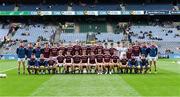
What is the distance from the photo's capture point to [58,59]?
32312mm

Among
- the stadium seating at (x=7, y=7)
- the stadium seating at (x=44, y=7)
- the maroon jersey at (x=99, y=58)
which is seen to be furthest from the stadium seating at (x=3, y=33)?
the maroon jersey at (x=99, y=58)

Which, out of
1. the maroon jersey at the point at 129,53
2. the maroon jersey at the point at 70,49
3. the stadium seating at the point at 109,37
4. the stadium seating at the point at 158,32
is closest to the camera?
the maroon jersey at the point at 129,53

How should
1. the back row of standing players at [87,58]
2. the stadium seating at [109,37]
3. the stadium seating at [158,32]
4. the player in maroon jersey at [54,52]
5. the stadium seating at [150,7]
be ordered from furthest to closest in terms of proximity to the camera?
the stadium seating at [150,7] < the stadium seating at [158,32] < the stadium seating at [109,37] < the player in maroon jersey at [54,52] < the back row of standing players at [87,58]

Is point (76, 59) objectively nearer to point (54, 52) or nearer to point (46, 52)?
point (54, 52)

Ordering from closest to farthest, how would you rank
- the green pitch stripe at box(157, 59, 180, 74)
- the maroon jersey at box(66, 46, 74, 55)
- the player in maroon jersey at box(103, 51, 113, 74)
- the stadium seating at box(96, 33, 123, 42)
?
the player in maroon jersey at box(103, 51, 113, 74) → the maroon jersey at box(66, 46, 74, 55) → the green pitch stripe at box(157, 59, 180, 74) → the stadium seating at box(96, 33, 123, 42)

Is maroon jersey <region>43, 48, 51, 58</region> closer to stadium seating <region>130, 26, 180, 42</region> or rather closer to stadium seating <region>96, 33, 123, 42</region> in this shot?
stadium seating <region>96, 33, 123, 42</region>

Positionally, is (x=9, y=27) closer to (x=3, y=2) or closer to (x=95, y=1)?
(x=3, y=2)

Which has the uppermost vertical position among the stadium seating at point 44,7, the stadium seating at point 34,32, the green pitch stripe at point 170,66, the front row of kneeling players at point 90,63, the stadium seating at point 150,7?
the stadium seating at point 44,7

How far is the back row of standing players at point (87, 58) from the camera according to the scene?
32.0 metres

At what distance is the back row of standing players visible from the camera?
32.0 metres

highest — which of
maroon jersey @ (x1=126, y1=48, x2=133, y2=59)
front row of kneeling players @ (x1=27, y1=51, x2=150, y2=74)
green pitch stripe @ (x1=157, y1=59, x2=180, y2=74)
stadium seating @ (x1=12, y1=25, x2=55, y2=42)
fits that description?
stadium seating @ (x1=12, y1=25, x2=55, y2=42)

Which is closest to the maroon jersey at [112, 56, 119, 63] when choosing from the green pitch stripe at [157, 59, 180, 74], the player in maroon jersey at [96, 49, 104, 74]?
the player in maroon jersey at [96, 49, 104, 74]

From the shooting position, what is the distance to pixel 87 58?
32.5m

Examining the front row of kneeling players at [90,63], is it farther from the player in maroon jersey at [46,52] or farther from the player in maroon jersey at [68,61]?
the player in maroon jersey at [46,52]
